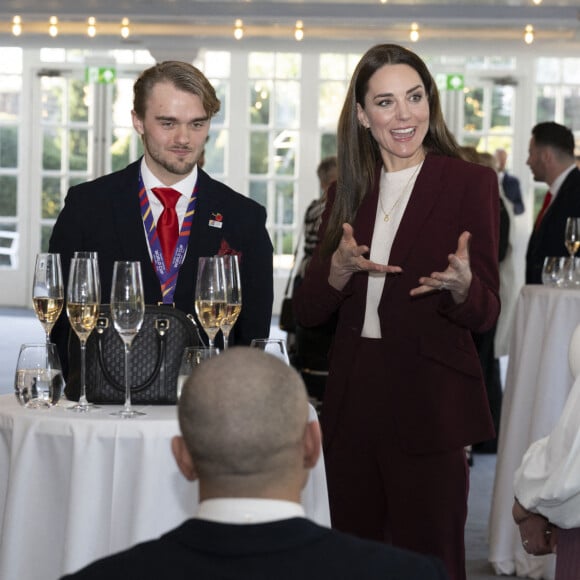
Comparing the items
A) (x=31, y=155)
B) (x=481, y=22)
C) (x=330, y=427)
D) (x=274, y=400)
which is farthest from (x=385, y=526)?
(x=31, y=155)

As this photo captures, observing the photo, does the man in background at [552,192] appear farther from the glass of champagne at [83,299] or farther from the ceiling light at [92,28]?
the ceiling light at [92,28]

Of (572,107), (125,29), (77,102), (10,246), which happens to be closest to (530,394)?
(125,29)

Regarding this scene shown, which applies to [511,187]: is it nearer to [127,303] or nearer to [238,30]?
[238,30]

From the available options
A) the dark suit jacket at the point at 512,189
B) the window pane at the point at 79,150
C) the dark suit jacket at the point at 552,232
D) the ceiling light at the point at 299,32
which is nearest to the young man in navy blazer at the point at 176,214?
the dark suit jacket at the point at 552,232

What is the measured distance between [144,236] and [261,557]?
1889 mm

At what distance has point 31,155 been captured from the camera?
603 inches

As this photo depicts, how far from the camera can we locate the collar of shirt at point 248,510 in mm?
1417

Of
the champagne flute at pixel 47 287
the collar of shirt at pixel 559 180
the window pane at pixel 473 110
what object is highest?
the window pane at pixel 473 110

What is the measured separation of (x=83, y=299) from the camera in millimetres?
2615

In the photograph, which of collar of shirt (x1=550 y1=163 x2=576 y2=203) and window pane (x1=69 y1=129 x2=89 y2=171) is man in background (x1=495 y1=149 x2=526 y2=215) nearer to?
window pane (x1=69 y1=129 x2=89 y2=171)

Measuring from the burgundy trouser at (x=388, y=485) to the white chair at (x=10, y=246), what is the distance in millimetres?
12865

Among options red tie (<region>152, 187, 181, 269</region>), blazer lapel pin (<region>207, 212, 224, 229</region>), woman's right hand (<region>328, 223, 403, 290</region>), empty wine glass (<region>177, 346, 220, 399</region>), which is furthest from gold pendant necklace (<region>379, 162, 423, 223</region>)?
empty wine glass (<region>177, 346, 220, 399</region>)

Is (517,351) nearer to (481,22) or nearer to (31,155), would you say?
(481,22)

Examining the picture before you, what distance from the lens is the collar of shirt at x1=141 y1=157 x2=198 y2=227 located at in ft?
10.6
